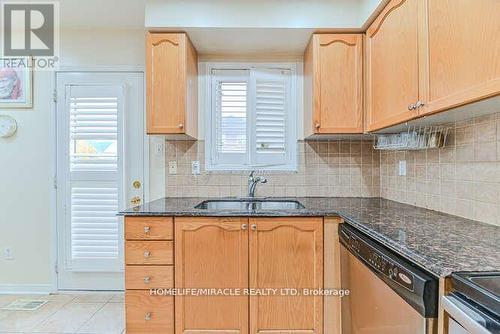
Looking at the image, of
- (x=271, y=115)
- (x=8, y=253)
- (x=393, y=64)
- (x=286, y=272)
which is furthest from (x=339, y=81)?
(x=8, y=253)

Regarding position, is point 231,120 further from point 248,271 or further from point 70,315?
point 70,315

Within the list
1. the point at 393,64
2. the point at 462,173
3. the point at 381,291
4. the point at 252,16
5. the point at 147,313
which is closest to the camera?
the point at 381,291

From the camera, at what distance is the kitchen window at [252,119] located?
276 cm

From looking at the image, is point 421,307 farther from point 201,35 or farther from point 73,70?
point 73,70

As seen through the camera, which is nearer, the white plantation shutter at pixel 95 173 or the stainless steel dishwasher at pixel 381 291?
the stainless steel dishwasher at pixel 381 291

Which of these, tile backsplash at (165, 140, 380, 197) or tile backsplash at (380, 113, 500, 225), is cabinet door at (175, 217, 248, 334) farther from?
tile backsplash at (380, 113, 500, 225)

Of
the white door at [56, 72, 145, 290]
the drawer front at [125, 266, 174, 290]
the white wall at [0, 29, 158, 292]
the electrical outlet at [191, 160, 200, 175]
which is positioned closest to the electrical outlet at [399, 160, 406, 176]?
the electrical outlet at [191, 160, 200, 175]

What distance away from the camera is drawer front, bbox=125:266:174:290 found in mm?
1959

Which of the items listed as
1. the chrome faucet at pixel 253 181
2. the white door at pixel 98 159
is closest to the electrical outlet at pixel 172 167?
the white door at pixel 98 159

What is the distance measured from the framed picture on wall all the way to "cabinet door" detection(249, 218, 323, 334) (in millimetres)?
2360

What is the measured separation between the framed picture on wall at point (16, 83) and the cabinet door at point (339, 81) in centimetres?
244

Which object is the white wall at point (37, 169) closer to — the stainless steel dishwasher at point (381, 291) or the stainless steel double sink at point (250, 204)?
the stainless steel double sink at point (250, 204)

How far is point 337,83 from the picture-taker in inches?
91.7

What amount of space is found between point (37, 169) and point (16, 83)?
769 millimetres
